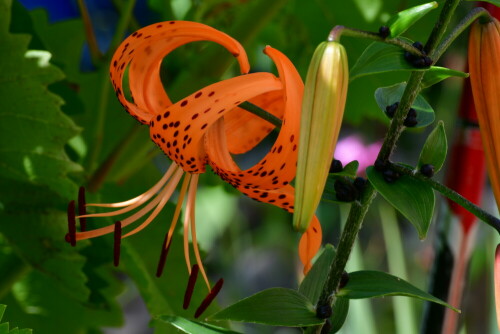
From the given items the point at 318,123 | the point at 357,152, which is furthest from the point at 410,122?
the point at 357,152

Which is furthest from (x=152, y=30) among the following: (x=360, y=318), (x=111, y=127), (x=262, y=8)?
(x=360, y=318)

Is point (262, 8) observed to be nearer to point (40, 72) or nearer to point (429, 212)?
point (40, 72)

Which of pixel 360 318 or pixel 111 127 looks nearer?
pixel 111 127

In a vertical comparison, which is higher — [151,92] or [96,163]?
[151,92]

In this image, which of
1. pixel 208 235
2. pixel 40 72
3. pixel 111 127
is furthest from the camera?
pixel 208 235

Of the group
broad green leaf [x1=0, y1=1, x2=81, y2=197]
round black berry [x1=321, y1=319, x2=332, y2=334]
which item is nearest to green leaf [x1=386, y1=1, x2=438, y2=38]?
round black berry [x1=321, y1=319, x2=332, y2=334]

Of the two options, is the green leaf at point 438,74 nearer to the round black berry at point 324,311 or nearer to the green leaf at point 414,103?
the green leaf at point 414,103

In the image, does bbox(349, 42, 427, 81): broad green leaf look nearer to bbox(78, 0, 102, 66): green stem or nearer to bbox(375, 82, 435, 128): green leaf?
bbox(375, 82, 435, 128): green leaf
